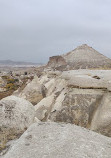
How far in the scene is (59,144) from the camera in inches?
212

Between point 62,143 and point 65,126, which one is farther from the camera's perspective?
point 65,126

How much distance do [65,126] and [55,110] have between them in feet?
13.7

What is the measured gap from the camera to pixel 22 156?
509 cm

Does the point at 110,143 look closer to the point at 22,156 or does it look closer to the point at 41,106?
the point at 22,156

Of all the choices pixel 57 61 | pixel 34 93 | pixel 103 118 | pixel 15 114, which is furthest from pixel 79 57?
pixel 15 114

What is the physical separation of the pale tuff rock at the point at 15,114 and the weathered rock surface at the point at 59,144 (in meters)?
1.59

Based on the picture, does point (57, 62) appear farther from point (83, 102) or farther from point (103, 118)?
point (103, 118)

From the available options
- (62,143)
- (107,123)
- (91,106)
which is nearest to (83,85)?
(91,106)

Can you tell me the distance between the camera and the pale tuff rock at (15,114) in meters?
7.73

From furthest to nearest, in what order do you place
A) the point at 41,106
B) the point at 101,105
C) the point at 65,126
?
the point at 41,106, the point at 101,105, the point at 65,126

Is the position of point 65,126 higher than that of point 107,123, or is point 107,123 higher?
point 65,126

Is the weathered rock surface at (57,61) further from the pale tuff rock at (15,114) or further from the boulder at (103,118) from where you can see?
the pale tuff rock at (15,114)

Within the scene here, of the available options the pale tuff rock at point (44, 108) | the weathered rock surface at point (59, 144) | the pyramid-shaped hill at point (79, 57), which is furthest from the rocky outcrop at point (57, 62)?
the weathered rock surface at point (59, 144)

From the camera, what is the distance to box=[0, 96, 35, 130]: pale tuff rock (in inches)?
304
